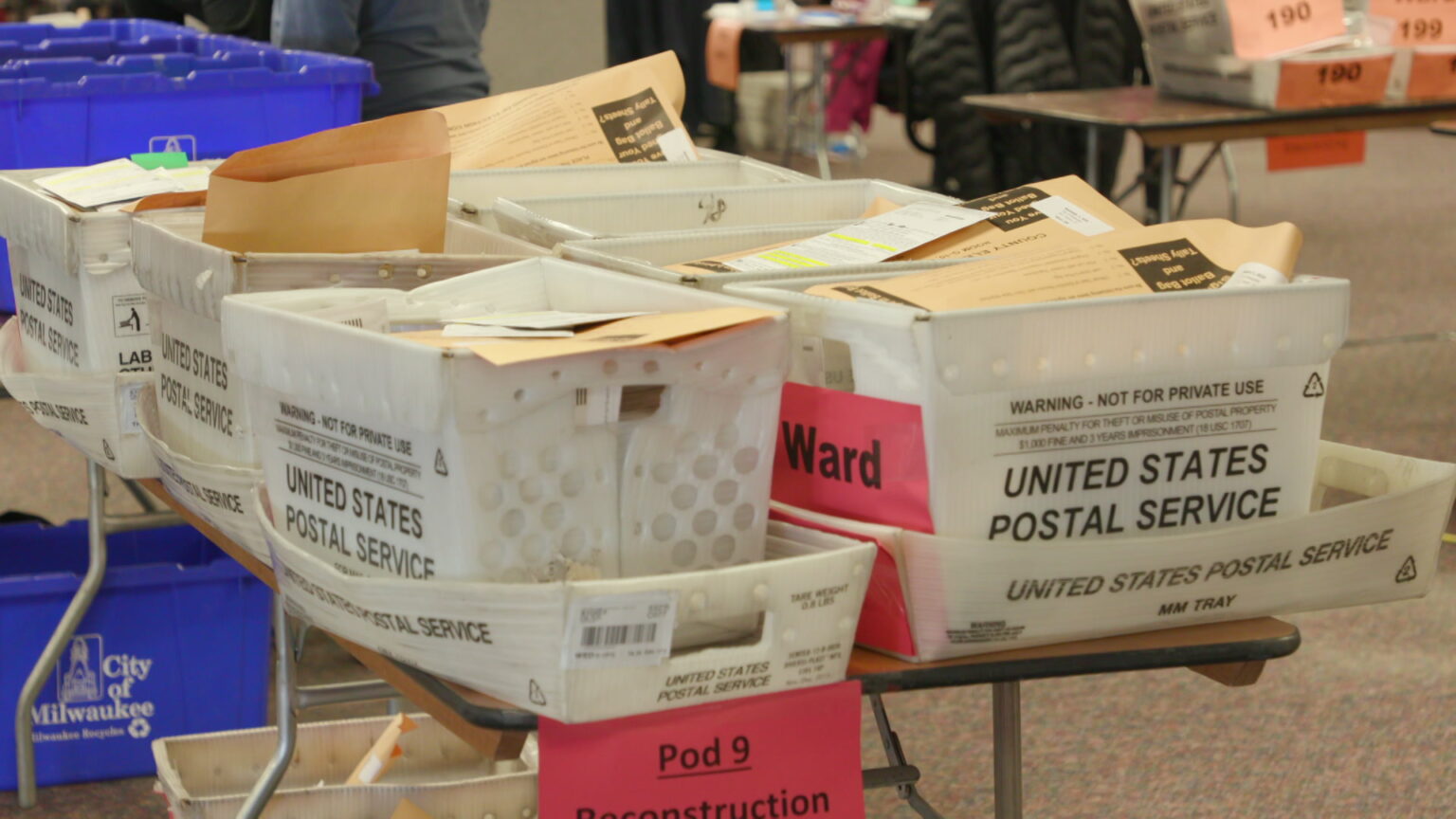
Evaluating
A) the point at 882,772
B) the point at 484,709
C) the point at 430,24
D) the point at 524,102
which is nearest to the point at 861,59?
Answer: the point at 430,24

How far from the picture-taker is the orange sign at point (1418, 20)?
2.92m

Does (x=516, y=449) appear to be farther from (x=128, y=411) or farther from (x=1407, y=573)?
(x=128, y=411)

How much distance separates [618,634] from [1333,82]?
2.29m

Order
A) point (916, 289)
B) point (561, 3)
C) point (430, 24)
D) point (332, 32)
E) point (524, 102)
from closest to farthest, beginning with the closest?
point (916, 289) → point (524, 102) → point (332, 32) → point (430, 24) → point (561, 3)

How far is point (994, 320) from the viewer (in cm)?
88

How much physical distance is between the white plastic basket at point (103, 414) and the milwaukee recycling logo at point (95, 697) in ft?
2.31

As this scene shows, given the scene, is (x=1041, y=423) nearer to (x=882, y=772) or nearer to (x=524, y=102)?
(x=882, y=772)

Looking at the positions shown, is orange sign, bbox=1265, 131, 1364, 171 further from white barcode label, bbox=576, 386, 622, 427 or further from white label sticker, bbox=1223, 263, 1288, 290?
white barcode label, bbox=576, 386, 622, 427

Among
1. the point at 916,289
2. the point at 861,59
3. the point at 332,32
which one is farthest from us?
the point at 861,59

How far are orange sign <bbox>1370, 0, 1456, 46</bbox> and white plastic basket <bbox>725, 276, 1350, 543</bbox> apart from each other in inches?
87.8

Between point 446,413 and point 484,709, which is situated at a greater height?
point 446,413

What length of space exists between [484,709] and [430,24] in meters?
1.90

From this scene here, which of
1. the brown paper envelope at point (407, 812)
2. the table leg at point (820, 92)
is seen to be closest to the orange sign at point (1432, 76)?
the brown paper envelope at point (407, 812)

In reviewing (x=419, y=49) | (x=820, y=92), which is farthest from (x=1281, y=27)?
(x=820, y=92)
